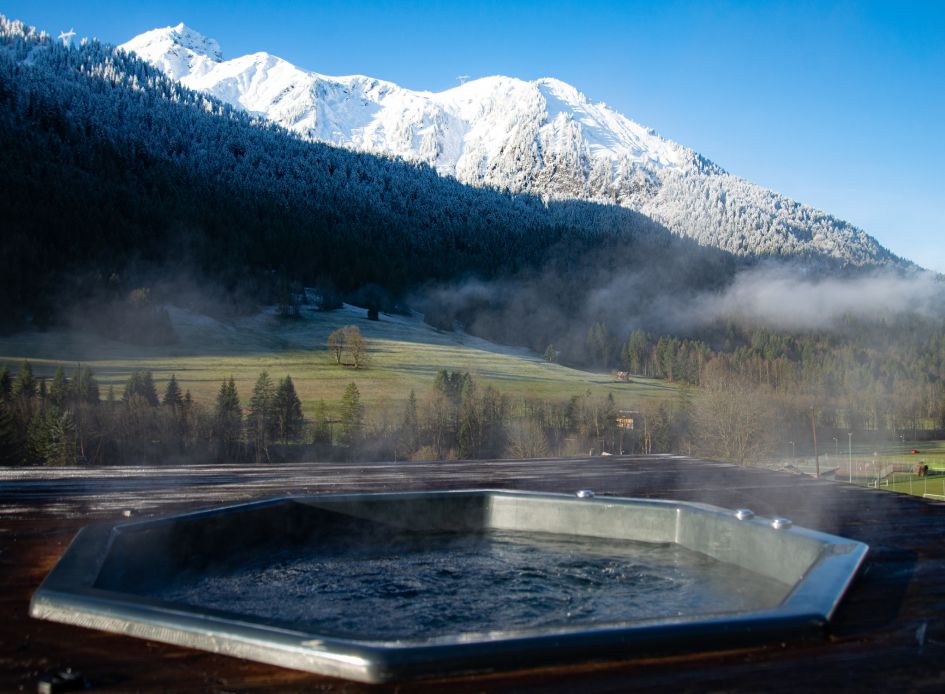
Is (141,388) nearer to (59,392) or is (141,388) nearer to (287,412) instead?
(59,392)

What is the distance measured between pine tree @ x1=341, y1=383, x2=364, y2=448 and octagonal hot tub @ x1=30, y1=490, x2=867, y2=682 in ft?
28.5

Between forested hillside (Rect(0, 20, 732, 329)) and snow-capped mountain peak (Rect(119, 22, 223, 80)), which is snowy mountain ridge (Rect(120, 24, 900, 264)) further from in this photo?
snow-capped mountain peak (Rect(119, 22, 223, 80))

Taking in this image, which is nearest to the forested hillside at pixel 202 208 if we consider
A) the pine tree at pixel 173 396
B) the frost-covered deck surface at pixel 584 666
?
the pine tree at pixel 173 396

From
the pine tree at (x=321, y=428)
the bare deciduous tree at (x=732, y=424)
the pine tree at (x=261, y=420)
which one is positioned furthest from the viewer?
the bare deciduous tree at (x=732, y=424)

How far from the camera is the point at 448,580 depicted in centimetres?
293

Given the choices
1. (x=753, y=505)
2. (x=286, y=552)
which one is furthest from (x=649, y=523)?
(x=286, y=552)

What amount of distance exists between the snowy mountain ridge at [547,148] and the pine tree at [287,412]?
23.2 m

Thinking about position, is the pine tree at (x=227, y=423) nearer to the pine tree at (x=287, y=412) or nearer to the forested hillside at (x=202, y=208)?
the pine tree at (x=287, y=412)

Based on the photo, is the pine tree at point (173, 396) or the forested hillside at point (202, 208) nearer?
the pine tree at point (173, 396)

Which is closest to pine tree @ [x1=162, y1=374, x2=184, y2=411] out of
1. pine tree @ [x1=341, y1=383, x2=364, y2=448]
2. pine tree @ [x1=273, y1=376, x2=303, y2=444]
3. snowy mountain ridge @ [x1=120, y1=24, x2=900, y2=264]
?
pine tree @ [x1=273, y1=376, x2=303, y2=444]

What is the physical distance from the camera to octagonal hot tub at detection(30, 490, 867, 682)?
1364 millimetres

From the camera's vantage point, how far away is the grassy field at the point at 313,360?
11.1 metres

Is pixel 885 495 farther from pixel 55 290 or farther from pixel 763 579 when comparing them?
pixel 55 290

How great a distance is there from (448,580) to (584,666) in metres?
1.69
